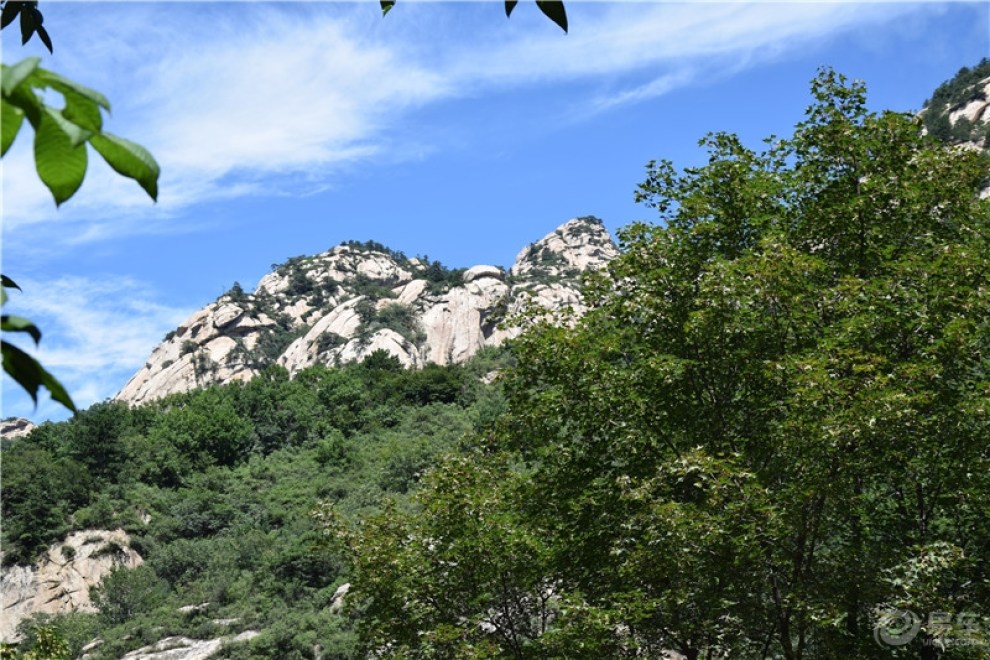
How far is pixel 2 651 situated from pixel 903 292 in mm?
10521

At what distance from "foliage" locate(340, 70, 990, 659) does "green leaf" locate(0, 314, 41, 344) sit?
8603 mm

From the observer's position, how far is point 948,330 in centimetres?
958

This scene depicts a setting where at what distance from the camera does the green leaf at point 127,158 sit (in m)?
1.06

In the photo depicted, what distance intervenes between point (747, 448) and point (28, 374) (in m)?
10.7

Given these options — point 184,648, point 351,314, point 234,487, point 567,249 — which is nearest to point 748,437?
point 184,648

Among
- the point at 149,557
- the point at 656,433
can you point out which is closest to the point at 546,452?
the point at 656,433

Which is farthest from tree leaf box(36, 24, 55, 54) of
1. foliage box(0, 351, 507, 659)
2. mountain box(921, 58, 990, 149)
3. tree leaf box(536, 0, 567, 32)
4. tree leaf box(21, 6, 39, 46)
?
mountain box(921, 58, 990, 149)

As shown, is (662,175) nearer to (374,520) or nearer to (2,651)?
(374,520)

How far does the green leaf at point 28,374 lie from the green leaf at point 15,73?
0.28 m

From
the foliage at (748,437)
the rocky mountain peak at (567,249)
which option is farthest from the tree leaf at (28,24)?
the rocky mountain peak at (567,249)

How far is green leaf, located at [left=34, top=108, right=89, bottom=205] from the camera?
1060 mm

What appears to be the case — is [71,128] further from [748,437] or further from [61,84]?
[748,437]

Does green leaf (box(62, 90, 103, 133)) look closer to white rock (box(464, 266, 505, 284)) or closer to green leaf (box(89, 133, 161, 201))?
green leaf (box(89, 133, 161, 201))

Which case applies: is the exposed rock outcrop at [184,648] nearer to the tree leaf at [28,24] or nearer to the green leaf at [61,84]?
the tree leaf at [28,24]
